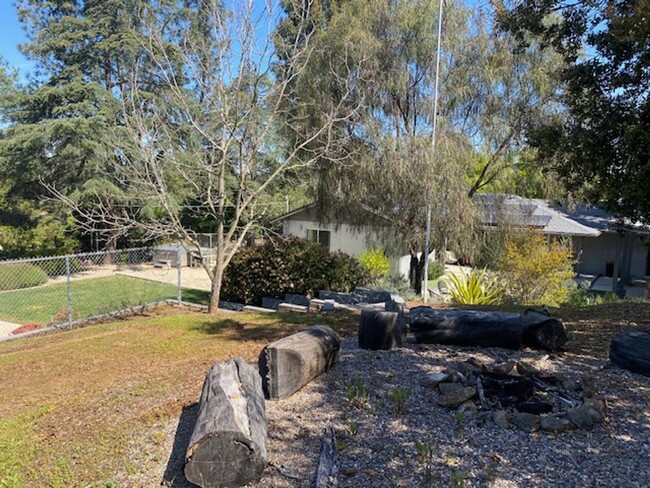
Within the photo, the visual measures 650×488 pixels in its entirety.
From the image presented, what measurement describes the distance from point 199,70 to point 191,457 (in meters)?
7.43

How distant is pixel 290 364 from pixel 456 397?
1.35 meters

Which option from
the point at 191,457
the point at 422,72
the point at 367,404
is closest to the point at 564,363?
the point at 367,404

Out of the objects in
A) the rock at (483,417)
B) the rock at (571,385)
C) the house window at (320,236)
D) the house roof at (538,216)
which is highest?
the house roof at (538,216)

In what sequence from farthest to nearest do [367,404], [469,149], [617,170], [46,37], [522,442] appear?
[46,37]
[469,149]
[617,170]
[367,404]
[522,442]

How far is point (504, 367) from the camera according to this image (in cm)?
401

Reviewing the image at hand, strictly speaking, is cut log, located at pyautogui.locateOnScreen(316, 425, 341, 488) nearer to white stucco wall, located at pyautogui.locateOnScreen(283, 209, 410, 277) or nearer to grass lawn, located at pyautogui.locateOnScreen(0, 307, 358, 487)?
grass lawn, located at pyautogui.locateOnScreen(0, 307, 358, 487)

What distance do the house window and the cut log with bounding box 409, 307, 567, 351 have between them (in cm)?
1157

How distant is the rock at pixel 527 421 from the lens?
3.14m

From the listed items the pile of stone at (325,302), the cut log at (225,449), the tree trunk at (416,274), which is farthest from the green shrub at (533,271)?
the cut log at (225,449)

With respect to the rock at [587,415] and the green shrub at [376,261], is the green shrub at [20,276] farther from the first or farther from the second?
the rock at [587,415]

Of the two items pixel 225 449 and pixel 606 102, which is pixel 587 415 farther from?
pixel 606 102

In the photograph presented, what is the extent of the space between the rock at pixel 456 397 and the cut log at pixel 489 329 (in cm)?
150

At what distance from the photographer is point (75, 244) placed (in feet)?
67.7

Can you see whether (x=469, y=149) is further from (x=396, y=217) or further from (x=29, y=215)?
(x=29, y=215)
